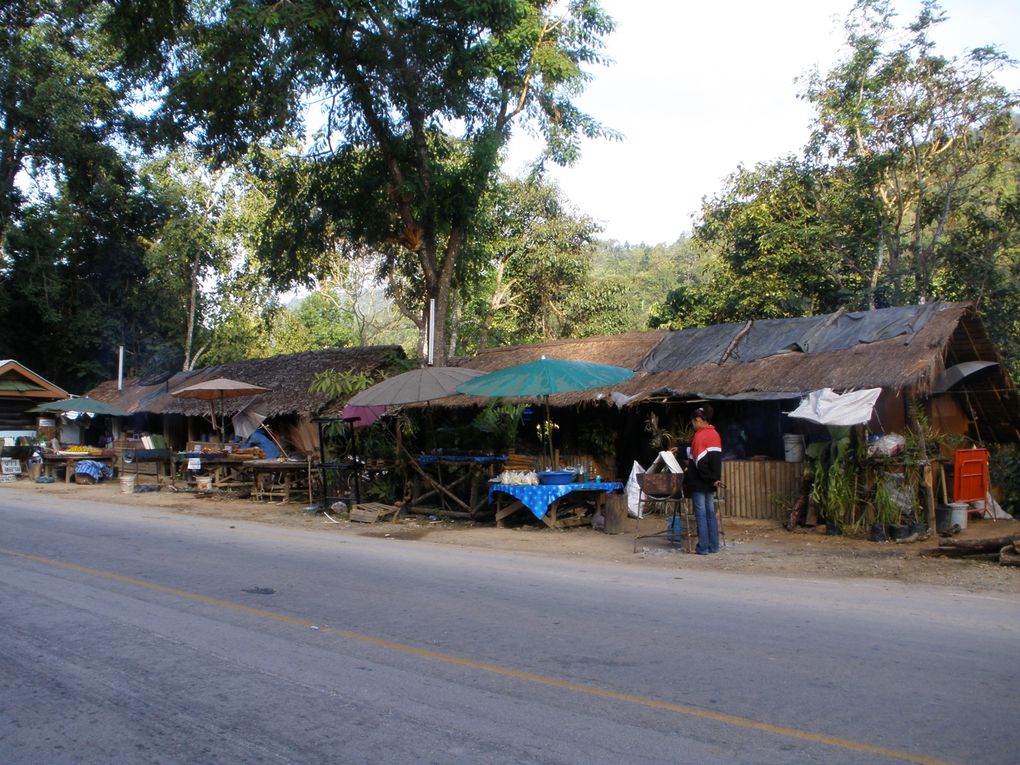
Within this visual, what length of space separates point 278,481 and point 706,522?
1251 centimetres

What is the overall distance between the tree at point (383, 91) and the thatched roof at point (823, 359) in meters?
5.61

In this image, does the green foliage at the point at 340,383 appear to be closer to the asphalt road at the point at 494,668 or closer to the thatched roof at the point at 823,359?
the thatched roof at the point at 823,359

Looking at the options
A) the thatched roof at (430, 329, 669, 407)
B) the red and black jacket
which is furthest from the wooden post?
the red and black jacket

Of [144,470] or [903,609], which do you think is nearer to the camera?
[903,609]

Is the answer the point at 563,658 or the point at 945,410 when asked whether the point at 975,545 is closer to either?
the point at 945,410

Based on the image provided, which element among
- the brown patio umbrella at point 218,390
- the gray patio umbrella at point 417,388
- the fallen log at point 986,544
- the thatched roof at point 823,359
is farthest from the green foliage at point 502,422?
the fallen log at point 986,544

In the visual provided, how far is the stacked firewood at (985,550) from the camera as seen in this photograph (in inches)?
403

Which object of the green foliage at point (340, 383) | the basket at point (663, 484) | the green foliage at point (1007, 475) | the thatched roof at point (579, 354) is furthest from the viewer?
the green foliage at point (340, 383)

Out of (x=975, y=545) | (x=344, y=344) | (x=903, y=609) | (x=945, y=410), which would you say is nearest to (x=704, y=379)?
(x=945, y=410)

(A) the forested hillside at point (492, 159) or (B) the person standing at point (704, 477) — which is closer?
(B) the person standing at point (704, 477)

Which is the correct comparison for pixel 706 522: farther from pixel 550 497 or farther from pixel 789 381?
pixel 789 381

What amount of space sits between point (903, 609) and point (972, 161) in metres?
17.7

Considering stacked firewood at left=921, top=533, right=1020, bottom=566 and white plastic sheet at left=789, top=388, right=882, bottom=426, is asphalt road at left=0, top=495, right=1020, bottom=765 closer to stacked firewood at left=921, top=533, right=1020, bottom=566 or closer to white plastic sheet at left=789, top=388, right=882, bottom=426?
stacked firewood at left=921, top=533, right=1020, bottom=566

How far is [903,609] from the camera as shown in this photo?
7.86m
